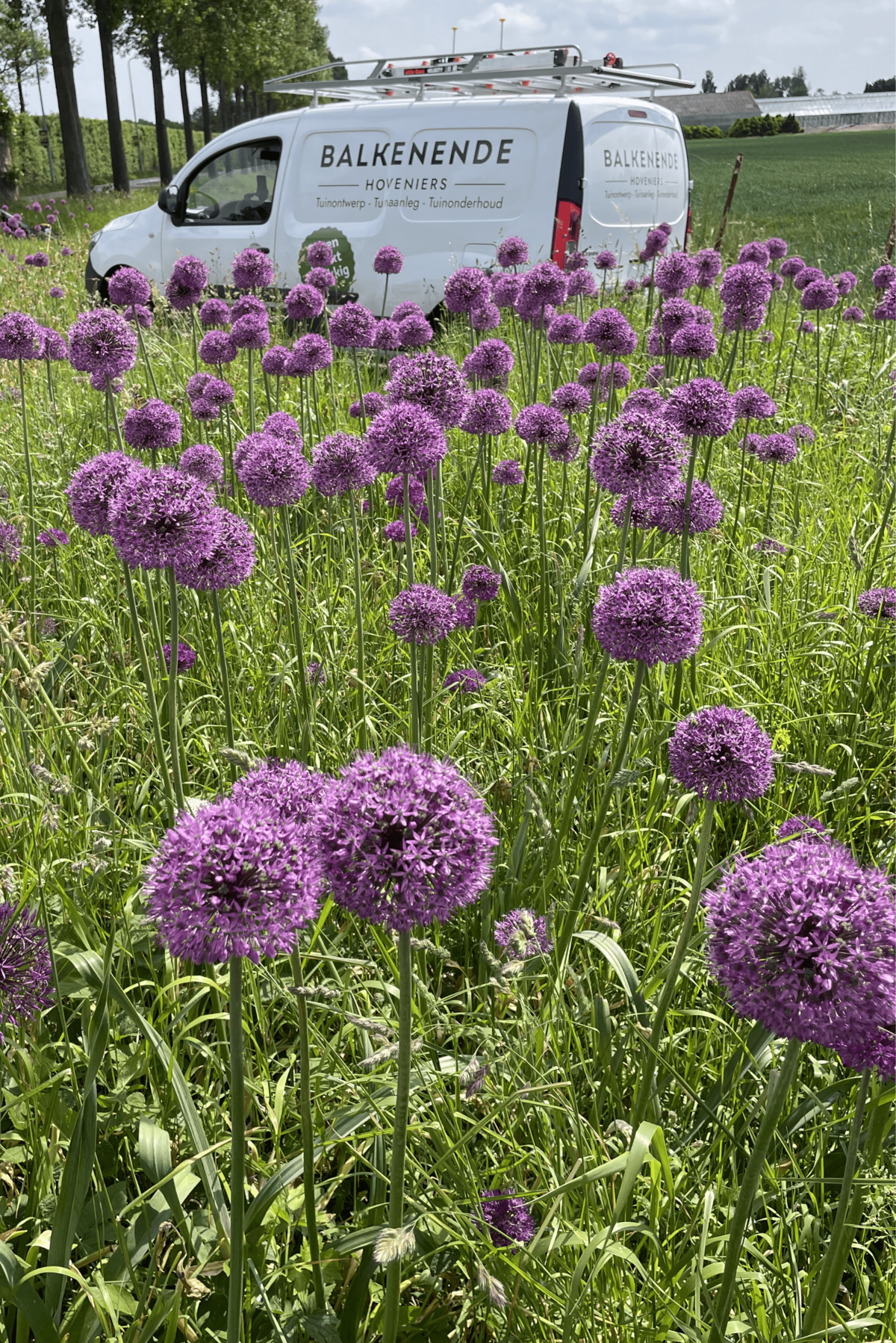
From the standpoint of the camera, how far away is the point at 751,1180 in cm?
126

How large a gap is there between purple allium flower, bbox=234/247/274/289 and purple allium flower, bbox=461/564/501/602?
9.38ft

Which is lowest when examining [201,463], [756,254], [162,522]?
[201,463]

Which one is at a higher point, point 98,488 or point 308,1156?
point 98,488

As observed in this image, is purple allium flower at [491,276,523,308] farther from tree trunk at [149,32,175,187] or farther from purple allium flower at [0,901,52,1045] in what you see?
tree trunk at [149,32,175,187]

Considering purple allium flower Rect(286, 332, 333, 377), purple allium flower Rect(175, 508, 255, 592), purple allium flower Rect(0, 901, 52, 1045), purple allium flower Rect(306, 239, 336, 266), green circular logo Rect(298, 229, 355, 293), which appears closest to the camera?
purple allium flower Rect(0, 901, 52, 1045)

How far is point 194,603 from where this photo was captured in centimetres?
389

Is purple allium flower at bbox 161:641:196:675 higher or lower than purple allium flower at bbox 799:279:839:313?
lower

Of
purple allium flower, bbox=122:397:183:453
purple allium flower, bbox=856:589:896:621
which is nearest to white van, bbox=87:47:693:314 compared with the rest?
purple allium flower, bbox=122:397:183:453

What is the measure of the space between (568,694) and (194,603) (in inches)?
66.7

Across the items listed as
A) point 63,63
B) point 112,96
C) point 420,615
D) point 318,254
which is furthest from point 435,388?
point 112,96

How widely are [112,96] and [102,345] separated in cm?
3305

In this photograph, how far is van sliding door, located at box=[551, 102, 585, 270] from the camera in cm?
905

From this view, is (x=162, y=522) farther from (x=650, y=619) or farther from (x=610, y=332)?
(x=610, y=332)

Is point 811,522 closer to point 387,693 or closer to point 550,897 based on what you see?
point 387,693
